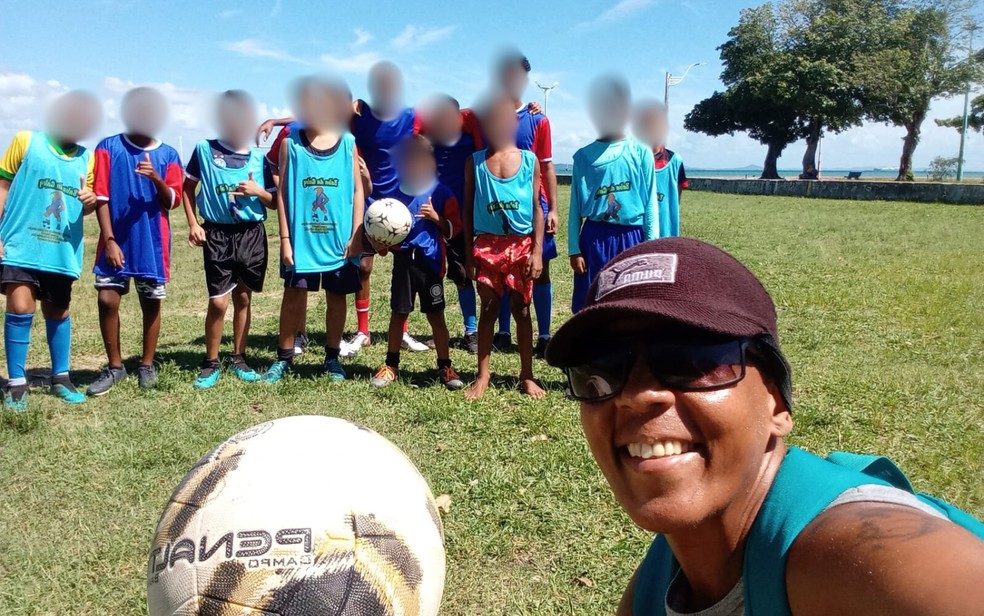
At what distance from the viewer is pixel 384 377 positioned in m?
5.78

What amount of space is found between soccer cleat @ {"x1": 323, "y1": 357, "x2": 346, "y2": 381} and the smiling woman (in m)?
4.50

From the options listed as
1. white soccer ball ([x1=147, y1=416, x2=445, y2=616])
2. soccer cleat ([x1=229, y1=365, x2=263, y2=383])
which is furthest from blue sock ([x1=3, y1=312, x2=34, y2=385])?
white soccer ball ([x1=147, y1=416, x2=445, y2=616])

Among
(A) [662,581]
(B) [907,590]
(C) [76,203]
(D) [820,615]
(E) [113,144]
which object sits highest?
(E) [113,144]

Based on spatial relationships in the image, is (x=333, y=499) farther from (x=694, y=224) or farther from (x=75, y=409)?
(x=694, y=224)

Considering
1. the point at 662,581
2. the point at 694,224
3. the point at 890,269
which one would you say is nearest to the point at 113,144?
the point at 662,581

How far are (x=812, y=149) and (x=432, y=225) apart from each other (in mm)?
49934

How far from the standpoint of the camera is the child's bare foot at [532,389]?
17.9ft

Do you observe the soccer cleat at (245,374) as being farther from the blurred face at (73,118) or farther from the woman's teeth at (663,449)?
the woman's teeth at (663,449)

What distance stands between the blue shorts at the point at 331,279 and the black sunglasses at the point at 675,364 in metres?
4.62

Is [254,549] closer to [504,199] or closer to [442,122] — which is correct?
[504,199]

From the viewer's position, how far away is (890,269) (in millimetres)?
11086

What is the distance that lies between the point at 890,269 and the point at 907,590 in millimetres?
11494

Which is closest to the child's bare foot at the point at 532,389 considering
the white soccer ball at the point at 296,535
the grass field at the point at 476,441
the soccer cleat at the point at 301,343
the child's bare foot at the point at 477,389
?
the grass field at the point at 476,441

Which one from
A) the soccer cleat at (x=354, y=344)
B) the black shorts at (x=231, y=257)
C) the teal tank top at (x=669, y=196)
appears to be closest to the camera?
the black shorts at (x=231, y=257)
